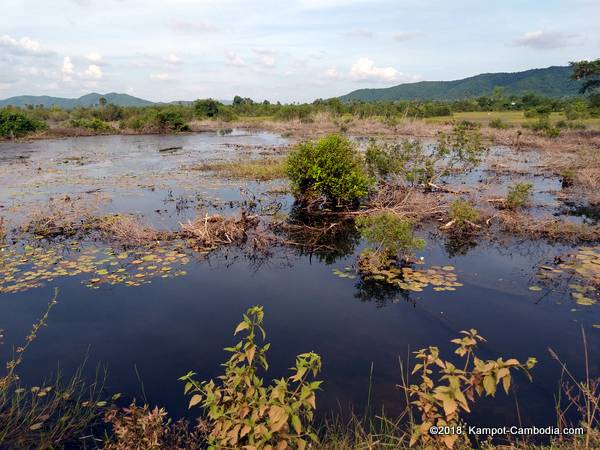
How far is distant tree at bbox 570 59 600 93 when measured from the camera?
94.7ft

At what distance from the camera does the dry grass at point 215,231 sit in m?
9.60

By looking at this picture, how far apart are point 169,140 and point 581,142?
3091 centimetres

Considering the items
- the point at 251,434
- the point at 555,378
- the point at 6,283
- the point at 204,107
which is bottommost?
the point at 555,378

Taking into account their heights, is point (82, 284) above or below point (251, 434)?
below

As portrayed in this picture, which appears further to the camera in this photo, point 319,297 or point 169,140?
point 169,140

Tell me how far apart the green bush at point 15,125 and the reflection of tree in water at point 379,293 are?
36240 millimetres

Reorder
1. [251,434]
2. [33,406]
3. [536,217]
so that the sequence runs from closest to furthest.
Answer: [251,434]
[33,406]
[536,217]

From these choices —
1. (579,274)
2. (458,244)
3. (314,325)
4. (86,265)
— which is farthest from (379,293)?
(86,265)

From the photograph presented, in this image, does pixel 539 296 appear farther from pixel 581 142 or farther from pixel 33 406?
pixel 581 142

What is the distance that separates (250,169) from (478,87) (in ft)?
580

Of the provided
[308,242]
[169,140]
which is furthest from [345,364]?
[169,140]

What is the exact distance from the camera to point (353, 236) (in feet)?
34.2

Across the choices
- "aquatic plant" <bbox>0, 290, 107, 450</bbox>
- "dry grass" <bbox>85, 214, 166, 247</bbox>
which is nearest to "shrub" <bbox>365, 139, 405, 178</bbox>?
"dry grass" <bbox>85, 214, 166, 247</bbox>

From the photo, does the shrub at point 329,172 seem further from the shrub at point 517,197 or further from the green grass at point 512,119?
the green grass at point 512,119
